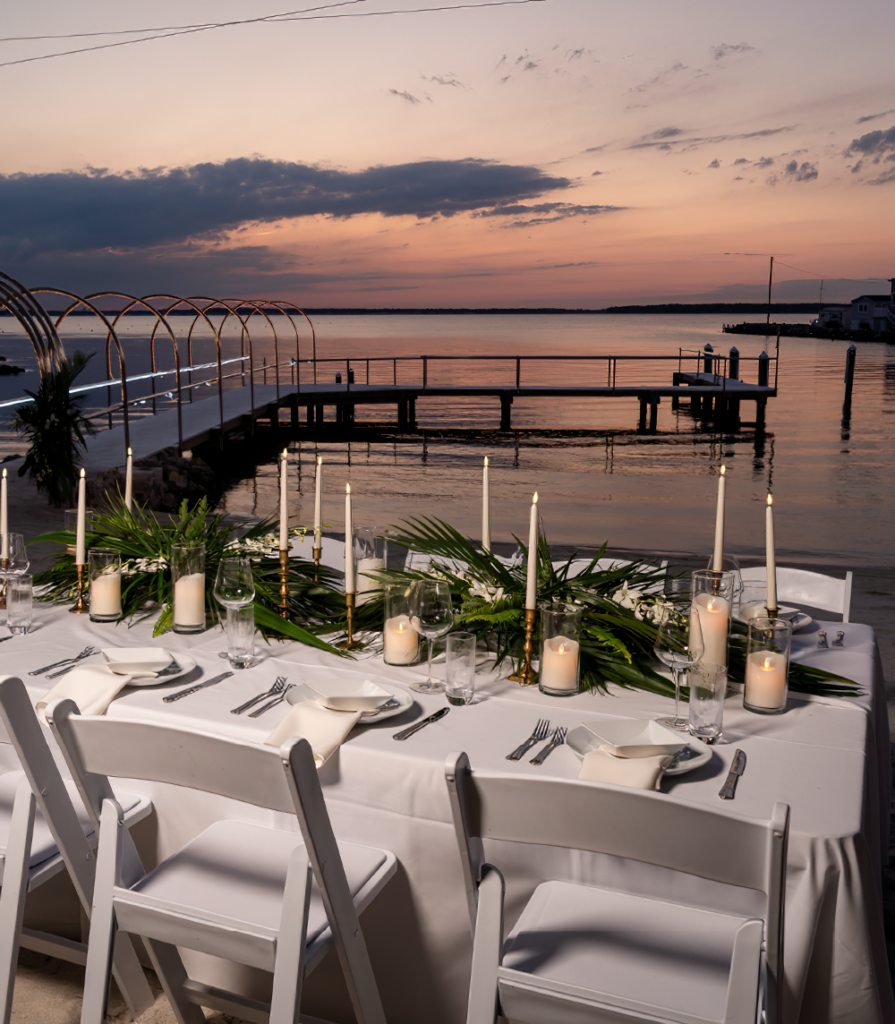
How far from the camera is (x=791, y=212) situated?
27141 millimetres

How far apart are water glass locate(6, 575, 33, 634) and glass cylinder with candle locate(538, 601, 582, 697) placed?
1495 mm

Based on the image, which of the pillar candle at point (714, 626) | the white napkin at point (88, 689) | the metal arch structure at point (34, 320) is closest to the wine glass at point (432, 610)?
the pillar candle at point (714, 626)

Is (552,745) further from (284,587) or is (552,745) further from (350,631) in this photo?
(284,587)

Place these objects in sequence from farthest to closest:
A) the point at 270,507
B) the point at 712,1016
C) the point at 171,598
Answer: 1. the point at 270,507
2. the point at 171,598
3. the point at 712,1016

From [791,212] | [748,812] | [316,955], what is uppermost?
[791,212]

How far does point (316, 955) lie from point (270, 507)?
943 centimetres

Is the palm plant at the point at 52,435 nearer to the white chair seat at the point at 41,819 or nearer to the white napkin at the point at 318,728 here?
the white chair seat at the point at 41,819

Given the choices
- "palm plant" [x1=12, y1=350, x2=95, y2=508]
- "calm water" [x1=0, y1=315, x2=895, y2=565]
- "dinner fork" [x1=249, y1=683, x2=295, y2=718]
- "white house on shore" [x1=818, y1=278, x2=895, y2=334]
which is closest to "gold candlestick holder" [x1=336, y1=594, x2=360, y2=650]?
"dinner fork" [x1=249, y1=683, x2=295, y2=718]

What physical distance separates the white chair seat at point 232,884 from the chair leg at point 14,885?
0.25 metres

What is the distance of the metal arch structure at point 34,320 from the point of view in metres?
7.72

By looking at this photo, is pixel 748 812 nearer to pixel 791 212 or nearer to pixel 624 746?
pixel 624 746

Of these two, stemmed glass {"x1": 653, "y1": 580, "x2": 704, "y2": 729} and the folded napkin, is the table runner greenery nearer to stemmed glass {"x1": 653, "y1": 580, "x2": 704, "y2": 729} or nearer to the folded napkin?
stemmed glass {"x1": 653, "y1": 580, "x2": 704, "y2": 729}

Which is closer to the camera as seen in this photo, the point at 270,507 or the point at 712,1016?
the point at 712,1016

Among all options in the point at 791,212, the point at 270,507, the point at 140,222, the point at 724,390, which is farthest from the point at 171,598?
the point at 140,222
